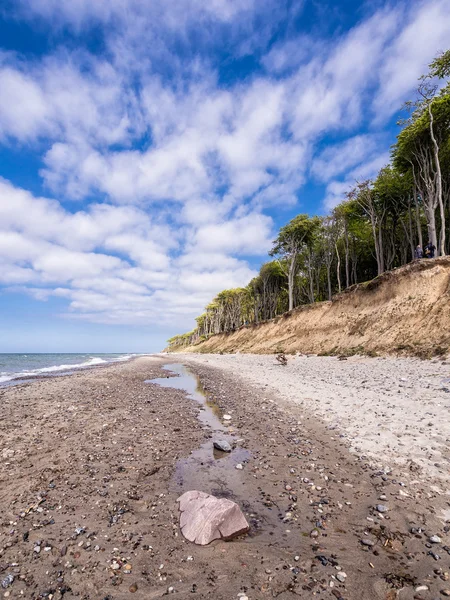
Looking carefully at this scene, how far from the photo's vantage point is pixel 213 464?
6891mm

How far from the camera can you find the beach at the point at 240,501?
345 cm

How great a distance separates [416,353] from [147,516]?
20.5 metres

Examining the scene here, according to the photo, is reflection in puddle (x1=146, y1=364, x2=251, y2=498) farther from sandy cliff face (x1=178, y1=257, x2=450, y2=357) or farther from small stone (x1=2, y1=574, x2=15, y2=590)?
sandy cliff face (x1=178, y1=257, x2=450, y2=357)

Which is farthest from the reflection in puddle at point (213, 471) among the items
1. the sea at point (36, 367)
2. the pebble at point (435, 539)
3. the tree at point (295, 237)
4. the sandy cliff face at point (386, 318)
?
the tree at point (295, 237)

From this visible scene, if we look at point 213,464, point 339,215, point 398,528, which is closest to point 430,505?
point 398,528

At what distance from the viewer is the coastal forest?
26656 millimetres

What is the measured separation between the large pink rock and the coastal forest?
2939 centimetres

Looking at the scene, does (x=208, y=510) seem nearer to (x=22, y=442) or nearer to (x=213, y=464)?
(x=213, y=464)

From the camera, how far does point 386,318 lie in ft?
83.7

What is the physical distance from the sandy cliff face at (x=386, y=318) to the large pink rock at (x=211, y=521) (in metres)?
18.7

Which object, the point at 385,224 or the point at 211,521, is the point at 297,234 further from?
the point at 211,521

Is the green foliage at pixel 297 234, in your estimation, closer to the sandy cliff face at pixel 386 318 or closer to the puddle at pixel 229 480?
the sandy cliff face at pixel 386 318

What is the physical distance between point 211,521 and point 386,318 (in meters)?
26.1

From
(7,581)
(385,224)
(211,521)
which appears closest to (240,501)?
(211,521)
